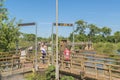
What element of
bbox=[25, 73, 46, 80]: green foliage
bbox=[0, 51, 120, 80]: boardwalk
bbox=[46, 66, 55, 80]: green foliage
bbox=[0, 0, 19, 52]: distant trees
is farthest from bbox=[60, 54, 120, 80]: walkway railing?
bbox=[0, 0, 19, 52]: distant trees

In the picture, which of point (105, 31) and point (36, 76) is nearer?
point (36, 76)

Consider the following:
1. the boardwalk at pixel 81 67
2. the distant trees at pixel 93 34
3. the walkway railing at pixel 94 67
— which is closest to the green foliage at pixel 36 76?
the boardwalk at pixel 81 67

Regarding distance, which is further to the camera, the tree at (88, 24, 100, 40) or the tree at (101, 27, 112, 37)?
the tree at (101, 27, 112, 37)

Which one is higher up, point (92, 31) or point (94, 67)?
point (92, 31)

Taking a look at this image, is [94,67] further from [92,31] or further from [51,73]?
[92,31]

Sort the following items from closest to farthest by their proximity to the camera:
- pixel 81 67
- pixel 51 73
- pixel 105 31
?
pixel 81 67 → pixel 51 73 → pixel 105 31

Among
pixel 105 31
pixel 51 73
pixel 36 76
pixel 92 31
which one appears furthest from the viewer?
pixel 105 31

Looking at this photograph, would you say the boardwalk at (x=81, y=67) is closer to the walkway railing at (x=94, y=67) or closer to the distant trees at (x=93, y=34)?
the walkway railing at (x=94, y=67)

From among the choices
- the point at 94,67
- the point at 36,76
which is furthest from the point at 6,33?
the point at 94,67

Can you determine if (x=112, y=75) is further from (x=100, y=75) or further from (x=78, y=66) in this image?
(x=78, y=66)

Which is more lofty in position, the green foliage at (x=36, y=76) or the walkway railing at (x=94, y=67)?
the walkway railing at (x=94, y=67)

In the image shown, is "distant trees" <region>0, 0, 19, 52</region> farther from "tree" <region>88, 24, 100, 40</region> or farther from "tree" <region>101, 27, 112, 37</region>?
"tree" <region>101, 27, 112, 37</region>

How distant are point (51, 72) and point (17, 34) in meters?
7.91

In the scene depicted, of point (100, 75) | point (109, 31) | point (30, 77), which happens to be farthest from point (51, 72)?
point (109, 31)
